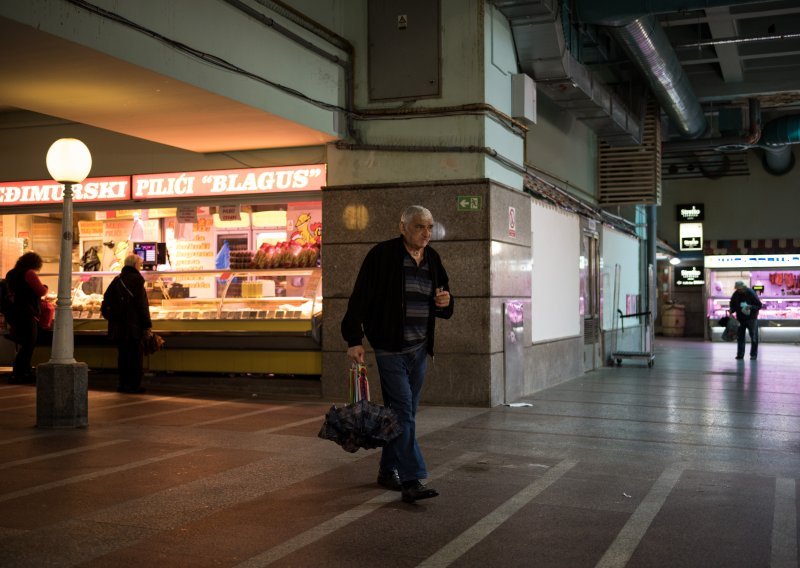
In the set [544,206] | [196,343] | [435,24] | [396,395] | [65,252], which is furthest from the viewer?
[544,206]

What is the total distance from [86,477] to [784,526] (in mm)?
4483

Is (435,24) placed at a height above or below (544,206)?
above

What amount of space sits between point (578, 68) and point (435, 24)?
9.50ft

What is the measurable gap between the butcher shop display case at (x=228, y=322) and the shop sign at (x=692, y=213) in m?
20.9

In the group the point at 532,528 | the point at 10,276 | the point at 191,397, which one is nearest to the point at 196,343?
the point at 191,397

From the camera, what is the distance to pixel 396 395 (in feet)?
19.1

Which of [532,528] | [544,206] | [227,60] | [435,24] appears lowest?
[532,528]

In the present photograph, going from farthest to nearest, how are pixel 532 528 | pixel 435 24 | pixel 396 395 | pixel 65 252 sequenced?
1. pixel 435 24
2. pixel 65 252
3. pixel 396 395
4. pixel 532 528

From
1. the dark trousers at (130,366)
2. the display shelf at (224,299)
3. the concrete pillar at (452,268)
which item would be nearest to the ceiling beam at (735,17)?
the concrete pillar at (452,268)

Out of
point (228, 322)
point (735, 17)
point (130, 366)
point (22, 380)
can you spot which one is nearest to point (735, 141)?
point (735, 17)

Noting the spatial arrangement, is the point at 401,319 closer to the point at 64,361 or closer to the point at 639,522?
the point at 639,522

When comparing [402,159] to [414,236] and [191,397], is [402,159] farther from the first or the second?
[414,236]

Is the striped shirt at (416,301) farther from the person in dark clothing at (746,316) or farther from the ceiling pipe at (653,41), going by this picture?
the person in dark clothing at (746,316)

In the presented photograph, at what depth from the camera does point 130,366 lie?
37.6 feet
